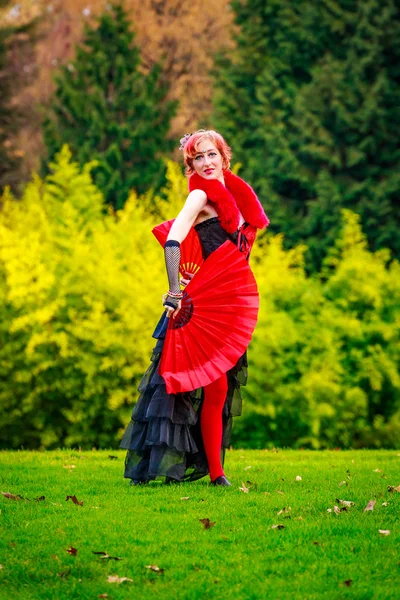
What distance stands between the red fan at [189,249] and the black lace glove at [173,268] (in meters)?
0.34

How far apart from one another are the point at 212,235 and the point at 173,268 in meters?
0.41

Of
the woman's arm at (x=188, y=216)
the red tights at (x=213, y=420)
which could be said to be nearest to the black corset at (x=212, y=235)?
the woman's arm at (x=188, y=216)

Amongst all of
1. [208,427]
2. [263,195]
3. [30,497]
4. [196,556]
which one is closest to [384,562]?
[196,556]

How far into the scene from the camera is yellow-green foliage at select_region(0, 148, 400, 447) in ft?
39.0

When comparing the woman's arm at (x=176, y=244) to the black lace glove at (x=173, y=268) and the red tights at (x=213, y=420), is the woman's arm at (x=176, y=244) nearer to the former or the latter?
the black lace glove at (x=173, y=268)

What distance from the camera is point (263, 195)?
2170cm

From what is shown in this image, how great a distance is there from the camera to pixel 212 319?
5020 mm

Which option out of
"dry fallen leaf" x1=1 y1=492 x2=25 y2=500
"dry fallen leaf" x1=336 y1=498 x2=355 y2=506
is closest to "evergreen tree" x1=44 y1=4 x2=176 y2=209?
"dry fallen leaf" x1=1 y1=492 x2=25 y2=500

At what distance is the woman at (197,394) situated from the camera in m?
5.09

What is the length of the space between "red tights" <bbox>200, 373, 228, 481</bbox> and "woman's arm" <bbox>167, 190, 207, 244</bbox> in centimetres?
81

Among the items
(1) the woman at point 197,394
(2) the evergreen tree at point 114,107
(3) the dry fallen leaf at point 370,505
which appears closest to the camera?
(3) the dry fallen leaf at point 370,505

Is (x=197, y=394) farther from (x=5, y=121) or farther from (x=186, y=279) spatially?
(x=5, y=121)

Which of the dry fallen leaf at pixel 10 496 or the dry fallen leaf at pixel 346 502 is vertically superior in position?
the dry fallen leaf at pixel 346 502

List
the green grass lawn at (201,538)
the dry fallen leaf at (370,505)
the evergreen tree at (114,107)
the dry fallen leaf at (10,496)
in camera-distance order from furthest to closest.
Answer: the evergreen tree at (114,107)
the dry fallen leaf at (10,496)
the dry fallen leaf at (370,505)
the green grass lawn at (201,538)
